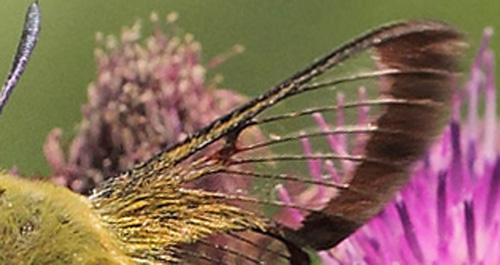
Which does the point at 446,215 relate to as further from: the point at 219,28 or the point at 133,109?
the point at 219,28

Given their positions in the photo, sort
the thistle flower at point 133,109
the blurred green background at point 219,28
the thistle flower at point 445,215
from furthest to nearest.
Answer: the blurred green background at point 219,28 < the thistle flower at point 133,109 < the thistle flower at point 445,215

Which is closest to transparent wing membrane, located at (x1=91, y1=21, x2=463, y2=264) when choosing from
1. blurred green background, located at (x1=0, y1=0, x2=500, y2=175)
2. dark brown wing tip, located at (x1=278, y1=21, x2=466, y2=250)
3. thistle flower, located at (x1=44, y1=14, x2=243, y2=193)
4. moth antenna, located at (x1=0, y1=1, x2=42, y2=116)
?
dark brown wing tip, located at (x1=278, y1=21, x2=466, y2=250)

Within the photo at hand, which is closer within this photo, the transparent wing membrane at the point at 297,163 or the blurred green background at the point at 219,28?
the transparent wing membrane at the point at 297,163


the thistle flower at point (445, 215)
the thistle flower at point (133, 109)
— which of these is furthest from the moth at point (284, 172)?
the thistle flower at point (133, 109)

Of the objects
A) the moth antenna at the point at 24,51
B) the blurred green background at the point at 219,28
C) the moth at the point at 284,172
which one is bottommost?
the moth at the point at 284,172

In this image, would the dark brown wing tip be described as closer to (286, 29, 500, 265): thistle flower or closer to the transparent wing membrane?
the transparent wing membrane

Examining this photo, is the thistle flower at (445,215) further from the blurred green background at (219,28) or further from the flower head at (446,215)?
the blurred green background at (219,28)
